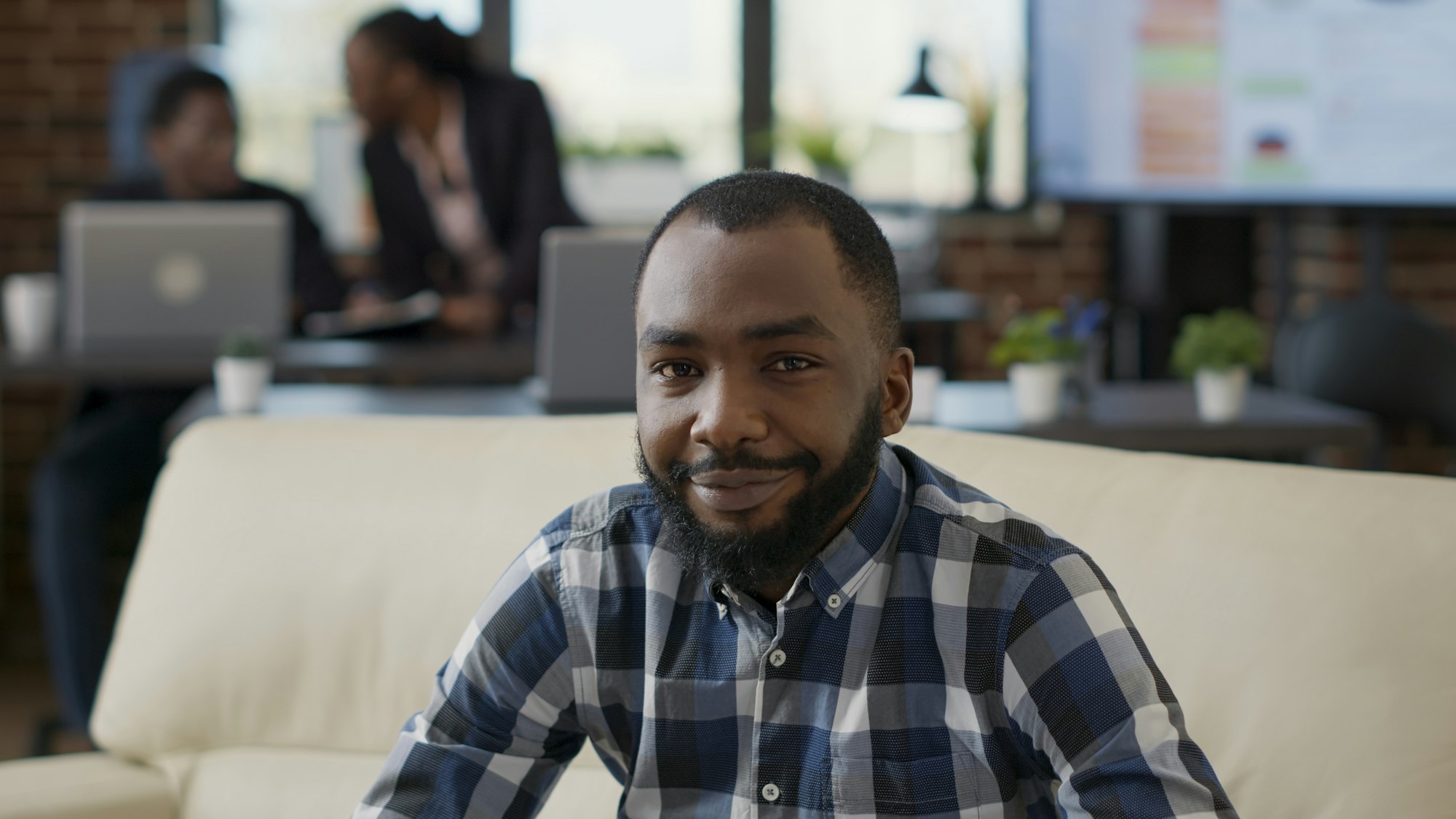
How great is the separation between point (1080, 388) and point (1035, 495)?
150cm

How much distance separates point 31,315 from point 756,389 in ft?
9.41

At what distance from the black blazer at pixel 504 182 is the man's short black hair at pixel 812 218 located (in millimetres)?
→ 2801

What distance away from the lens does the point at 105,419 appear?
3.52 meters

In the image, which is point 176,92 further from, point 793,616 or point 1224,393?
point 793,616

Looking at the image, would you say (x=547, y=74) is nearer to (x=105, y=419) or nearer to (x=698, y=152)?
(x=698, y=152)

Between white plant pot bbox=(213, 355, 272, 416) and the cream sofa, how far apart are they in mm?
1155

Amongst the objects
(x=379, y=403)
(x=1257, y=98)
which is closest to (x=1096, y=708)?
(x=379, y=403)

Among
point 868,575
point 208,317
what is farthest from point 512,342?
point 868,575

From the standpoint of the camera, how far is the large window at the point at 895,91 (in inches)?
195

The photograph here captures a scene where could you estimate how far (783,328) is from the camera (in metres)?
0.94

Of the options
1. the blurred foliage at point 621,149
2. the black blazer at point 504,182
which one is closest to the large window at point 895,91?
the blurred foliage at point 621,149

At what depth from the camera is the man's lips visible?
96 centimetres

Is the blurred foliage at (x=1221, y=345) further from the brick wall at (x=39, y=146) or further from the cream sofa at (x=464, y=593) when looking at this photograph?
the brick wall at (x=39, y=146)

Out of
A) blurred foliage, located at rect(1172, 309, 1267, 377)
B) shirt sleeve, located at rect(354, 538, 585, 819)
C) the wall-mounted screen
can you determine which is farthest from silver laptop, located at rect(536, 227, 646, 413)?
the wall-mounted screen
